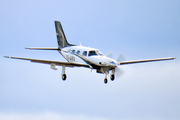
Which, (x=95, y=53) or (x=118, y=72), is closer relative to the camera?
(x=118, y=72)

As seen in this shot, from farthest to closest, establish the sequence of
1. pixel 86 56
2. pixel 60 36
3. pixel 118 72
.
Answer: pixel 60 36, pixel 86 56, pixel 118 72

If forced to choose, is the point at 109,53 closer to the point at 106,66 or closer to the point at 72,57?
→ the point at 106,66

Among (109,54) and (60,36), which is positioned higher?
(60,36)

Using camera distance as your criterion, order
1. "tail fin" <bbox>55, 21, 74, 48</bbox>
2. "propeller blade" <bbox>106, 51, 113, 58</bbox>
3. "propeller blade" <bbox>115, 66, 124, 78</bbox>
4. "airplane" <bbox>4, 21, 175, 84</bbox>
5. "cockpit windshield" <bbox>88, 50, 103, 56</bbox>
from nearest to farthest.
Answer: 1. "propeller blade" <bbox>115, 66, 124, 78</bbox>
2. "airplane" <bbox>4, 21, 175, 84</bbox>
3. "propeller blade" <bbox>106, 51, 113, 58</bbox>
4. "cockpit windshield" <bbox>88, 50, 103, 56</bbox>
5. "tail fin" <bbox>55, 21, 74, 48</bbox>

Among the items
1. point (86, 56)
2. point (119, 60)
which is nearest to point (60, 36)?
point (86, 56)

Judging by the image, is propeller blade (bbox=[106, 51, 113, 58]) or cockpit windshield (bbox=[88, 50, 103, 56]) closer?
propeller blade (bbox=[106, 51, 113, 58])

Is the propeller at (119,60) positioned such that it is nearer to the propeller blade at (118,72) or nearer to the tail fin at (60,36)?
the propeller blade at (118,72)

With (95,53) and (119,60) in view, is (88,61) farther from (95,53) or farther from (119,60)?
(119,60)

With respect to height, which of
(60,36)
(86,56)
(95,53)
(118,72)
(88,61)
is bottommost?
(118,72)

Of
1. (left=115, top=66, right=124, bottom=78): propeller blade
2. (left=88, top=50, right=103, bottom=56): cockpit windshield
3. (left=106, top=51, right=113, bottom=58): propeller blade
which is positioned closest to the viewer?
(left=115, top=66, right=124, bottom=78): propeller blade

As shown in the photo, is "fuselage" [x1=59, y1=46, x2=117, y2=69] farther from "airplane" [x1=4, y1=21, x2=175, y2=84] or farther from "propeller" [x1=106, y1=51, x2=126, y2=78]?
"propeller" [x1=106, y1=51, x2=126, y2=78]

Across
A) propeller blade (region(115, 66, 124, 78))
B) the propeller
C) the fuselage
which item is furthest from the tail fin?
propeller blade (region(115, 66, 124, 78))

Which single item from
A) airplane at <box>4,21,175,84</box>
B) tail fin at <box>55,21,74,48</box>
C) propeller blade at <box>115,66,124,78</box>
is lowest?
propeller blade at <box>115,66,124,78</box>

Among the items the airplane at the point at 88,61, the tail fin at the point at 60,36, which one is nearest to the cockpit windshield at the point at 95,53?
the airplane at the point at 88,61
